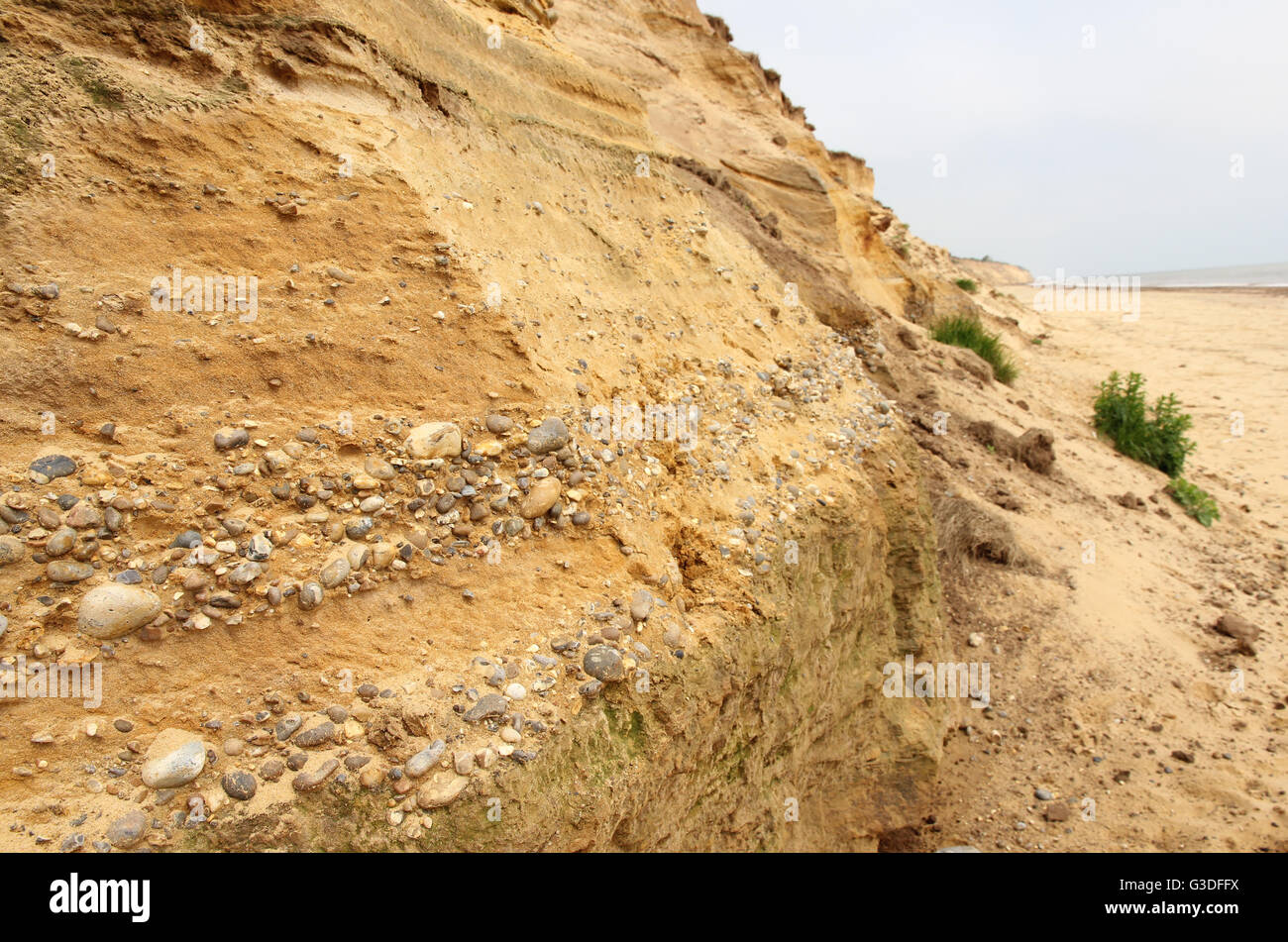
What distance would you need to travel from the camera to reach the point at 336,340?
2.65 metres

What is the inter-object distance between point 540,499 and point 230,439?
1.07 m

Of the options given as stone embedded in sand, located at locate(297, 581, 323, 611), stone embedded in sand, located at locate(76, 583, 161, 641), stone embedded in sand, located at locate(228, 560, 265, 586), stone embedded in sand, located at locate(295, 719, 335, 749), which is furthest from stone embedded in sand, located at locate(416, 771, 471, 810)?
stone embedded in sand, located at locate(76, 583, 161, 641)

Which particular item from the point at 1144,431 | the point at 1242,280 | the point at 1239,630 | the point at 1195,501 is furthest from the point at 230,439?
the point at 1242,280

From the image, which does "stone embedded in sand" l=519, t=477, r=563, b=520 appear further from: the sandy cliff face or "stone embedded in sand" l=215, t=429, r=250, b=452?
"stone embedded in sand" l=215, t=429, r=250, b=452

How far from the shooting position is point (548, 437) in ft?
9.07

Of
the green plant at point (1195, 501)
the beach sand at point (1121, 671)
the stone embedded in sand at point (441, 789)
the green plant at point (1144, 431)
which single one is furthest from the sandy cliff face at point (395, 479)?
the green plant at point (1144, 431)

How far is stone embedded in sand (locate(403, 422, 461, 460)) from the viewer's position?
2.52 m

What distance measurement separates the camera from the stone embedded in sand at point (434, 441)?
8.25ft

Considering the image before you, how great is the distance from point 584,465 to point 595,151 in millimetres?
2683

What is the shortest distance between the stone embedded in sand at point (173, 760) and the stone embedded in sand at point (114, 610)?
1.06ft

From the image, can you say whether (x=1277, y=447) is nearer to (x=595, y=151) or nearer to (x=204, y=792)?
(x=595, y=151)

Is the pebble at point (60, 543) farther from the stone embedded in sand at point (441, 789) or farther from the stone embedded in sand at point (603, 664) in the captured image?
the stone embedded in sand at point (603, 664)

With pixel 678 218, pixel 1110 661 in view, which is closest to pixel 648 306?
pixel 678 218

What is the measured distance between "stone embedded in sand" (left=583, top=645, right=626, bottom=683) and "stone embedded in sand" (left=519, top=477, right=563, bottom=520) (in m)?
0.57
